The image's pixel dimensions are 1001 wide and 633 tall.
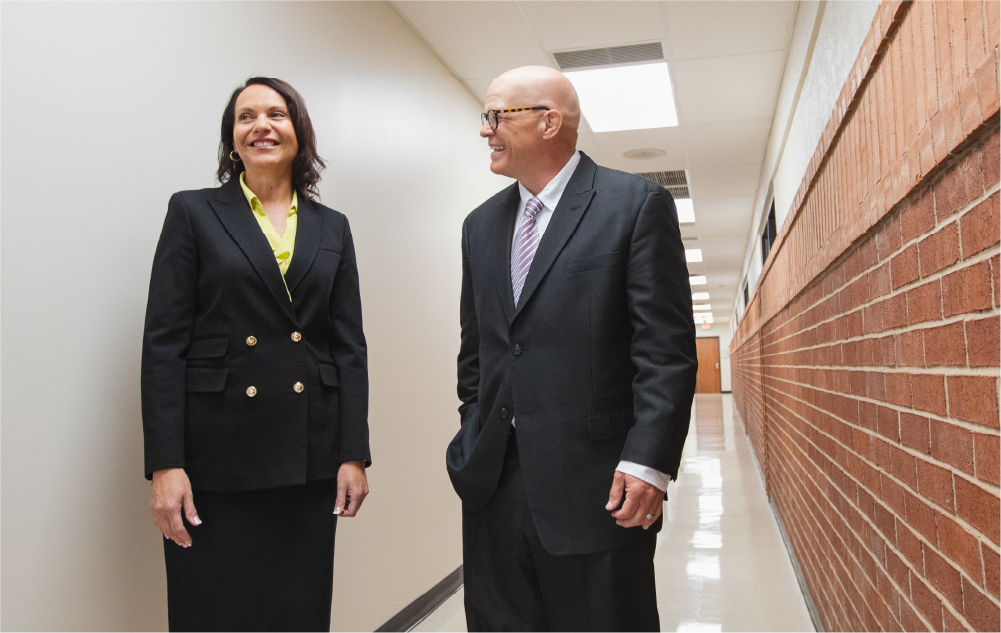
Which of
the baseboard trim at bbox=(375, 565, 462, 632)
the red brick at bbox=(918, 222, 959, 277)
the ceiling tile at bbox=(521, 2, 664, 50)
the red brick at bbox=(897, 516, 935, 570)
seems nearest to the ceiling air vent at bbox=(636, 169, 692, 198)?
the ceiling tile at bbox=(521, 2, 664, 50)

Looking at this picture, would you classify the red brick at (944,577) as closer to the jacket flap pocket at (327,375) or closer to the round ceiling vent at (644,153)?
the jacket flap pocket at (327,375)

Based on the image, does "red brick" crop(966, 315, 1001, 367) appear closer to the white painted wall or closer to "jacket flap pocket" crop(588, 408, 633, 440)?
"jacket flap pocket" crop(588, 408, 633, 440)

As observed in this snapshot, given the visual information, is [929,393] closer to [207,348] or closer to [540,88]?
[540,88]

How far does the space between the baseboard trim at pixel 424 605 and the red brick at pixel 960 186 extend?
103 inches

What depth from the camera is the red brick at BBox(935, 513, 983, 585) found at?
1.20 m

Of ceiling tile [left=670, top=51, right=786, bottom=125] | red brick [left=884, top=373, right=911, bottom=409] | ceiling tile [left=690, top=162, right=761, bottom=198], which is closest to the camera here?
red brick [left=884, top=373, right=911, bottom=409]

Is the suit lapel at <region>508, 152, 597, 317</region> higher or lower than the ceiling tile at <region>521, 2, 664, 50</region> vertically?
lower

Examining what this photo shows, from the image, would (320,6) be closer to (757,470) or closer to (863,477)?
(863,477)

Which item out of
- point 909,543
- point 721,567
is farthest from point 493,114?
point 721,567

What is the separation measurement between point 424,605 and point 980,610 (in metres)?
2.80

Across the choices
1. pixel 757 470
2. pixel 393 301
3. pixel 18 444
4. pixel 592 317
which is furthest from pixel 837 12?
pixel 757 470

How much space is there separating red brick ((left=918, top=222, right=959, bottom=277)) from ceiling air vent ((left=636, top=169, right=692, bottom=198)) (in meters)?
5.52

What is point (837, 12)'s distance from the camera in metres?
2.69

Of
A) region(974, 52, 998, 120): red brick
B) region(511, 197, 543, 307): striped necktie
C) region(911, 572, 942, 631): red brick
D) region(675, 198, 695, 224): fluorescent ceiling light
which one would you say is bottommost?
region(911, 572, 942, 631): red brick
